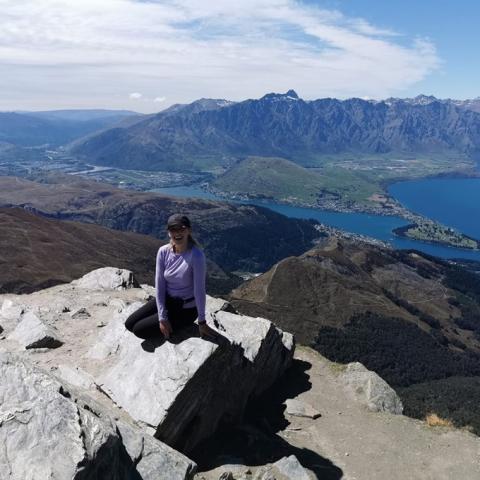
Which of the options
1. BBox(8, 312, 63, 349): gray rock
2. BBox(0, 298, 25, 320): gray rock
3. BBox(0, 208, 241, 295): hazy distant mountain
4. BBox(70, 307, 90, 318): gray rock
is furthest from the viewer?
BBox(0, 208, 241, 295): hazy distant mountain

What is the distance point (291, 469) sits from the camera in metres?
17.2

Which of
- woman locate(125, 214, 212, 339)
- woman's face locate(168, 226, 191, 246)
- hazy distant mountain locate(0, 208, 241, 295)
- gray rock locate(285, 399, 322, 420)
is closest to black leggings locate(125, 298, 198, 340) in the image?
woman locate(125, 214, 212, 339)

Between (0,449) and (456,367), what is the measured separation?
5911 inches

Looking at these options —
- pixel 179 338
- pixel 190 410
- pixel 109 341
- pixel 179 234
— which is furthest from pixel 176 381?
pixel 179 234

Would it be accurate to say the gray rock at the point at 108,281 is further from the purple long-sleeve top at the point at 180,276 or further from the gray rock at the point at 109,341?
the purple long-sleeve top at the point at 180,276

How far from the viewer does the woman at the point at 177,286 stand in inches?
602

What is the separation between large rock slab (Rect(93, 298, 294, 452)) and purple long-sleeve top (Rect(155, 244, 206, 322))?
1.31 meters

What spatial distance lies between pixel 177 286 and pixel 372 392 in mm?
14723

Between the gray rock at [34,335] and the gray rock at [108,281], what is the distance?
11658 millimetres

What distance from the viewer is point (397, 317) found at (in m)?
162

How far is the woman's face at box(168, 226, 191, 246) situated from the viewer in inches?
590

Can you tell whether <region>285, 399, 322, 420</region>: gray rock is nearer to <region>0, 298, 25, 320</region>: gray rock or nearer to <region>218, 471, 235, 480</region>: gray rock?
<region>218, 471, 235, 480</region>: gray rock

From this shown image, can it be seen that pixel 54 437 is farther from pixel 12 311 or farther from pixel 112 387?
pixel 12 311

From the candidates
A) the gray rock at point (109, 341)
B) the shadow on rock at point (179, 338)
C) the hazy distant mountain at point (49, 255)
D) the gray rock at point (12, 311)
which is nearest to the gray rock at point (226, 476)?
the shadow on rock at point (179, 338)
